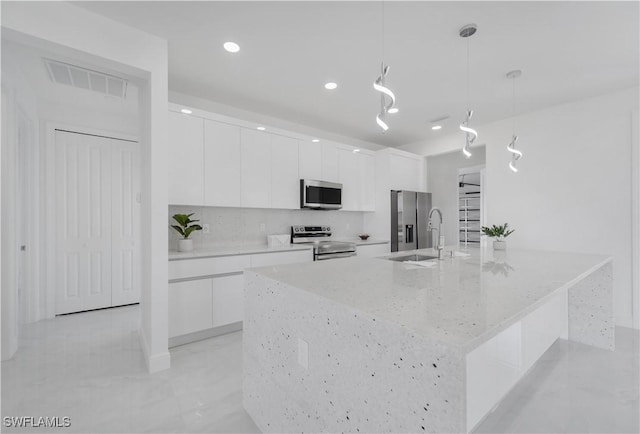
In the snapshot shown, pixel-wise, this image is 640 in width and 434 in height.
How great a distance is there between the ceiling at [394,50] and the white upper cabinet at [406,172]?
3.91 feet

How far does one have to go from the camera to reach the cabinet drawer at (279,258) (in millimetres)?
3205

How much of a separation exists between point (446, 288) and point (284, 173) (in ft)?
9.33

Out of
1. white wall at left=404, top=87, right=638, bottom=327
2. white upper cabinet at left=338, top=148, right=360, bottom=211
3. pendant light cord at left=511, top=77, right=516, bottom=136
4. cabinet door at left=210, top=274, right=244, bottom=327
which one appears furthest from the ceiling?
cabinet door at left=210, top=274, right=244, bottom=327

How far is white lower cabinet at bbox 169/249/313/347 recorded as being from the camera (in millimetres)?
2664

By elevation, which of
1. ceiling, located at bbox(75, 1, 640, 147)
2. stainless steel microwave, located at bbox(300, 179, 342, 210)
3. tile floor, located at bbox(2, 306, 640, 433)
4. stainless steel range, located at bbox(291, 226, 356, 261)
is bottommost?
tile floor, located at bbox(2, 306, 640, 433)

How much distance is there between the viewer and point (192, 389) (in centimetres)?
204

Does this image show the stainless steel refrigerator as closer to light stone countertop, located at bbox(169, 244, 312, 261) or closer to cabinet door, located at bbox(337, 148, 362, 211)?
cabinet door, located at bbox(337, 148, 362, 211)

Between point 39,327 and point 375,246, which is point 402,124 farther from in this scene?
point 39,327

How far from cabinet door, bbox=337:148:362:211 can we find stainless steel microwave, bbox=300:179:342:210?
188 mm

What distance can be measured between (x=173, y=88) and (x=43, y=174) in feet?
6.20

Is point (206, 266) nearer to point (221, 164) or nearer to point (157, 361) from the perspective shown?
point (157, 361)

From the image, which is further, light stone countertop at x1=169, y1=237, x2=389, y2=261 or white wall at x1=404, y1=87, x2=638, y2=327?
white wall at x1=404, y1=87, x2=638, y2=327

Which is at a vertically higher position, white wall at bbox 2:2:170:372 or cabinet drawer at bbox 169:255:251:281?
white wall at bbox 2:2:170:372

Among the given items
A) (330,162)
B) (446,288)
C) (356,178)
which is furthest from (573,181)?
(446,288)
